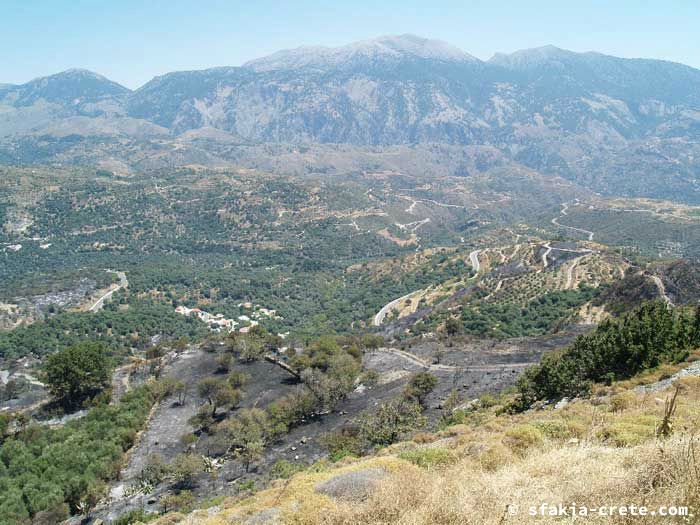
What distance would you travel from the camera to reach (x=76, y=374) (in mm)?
55594

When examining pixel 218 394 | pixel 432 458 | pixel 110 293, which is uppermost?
pixel 432 458

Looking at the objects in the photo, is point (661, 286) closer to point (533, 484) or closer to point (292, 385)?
point (292, 385)

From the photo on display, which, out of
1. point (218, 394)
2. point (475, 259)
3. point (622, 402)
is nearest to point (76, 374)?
point (218, 394)

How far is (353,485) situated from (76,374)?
54.5 m

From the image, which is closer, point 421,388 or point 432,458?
point 432,458

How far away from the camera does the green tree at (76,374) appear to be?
182 ft

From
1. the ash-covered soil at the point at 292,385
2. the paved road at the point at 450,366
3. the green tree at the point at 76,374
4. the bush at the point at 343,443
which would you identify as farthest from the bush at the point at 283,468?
the green tree at the point at 76,374

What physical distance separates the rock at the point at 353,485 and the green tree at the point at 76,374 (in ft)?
174

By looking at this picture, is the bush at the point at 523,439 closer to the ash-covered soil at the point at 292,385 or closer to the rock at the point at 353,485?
the rock at the point at 353,485

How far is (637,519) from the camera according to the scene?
24.2 feet

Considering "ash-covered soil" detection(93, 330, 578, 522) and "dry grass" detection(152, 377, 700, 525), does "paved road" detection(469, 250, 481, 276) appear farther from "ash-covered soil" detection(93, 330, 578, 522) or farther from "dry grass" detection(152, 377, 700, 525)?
"dry grass" detection(152, 377, 700, 525)

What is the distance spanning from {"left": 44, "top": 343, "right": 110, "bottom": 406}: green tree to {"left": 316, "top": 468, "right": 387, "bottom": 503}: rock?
5289 cm

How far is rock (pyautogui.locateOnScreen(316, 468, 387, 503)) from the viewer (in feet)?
41.2

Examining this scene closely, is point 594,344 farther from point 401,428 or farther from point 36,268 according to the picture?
point 36,268
